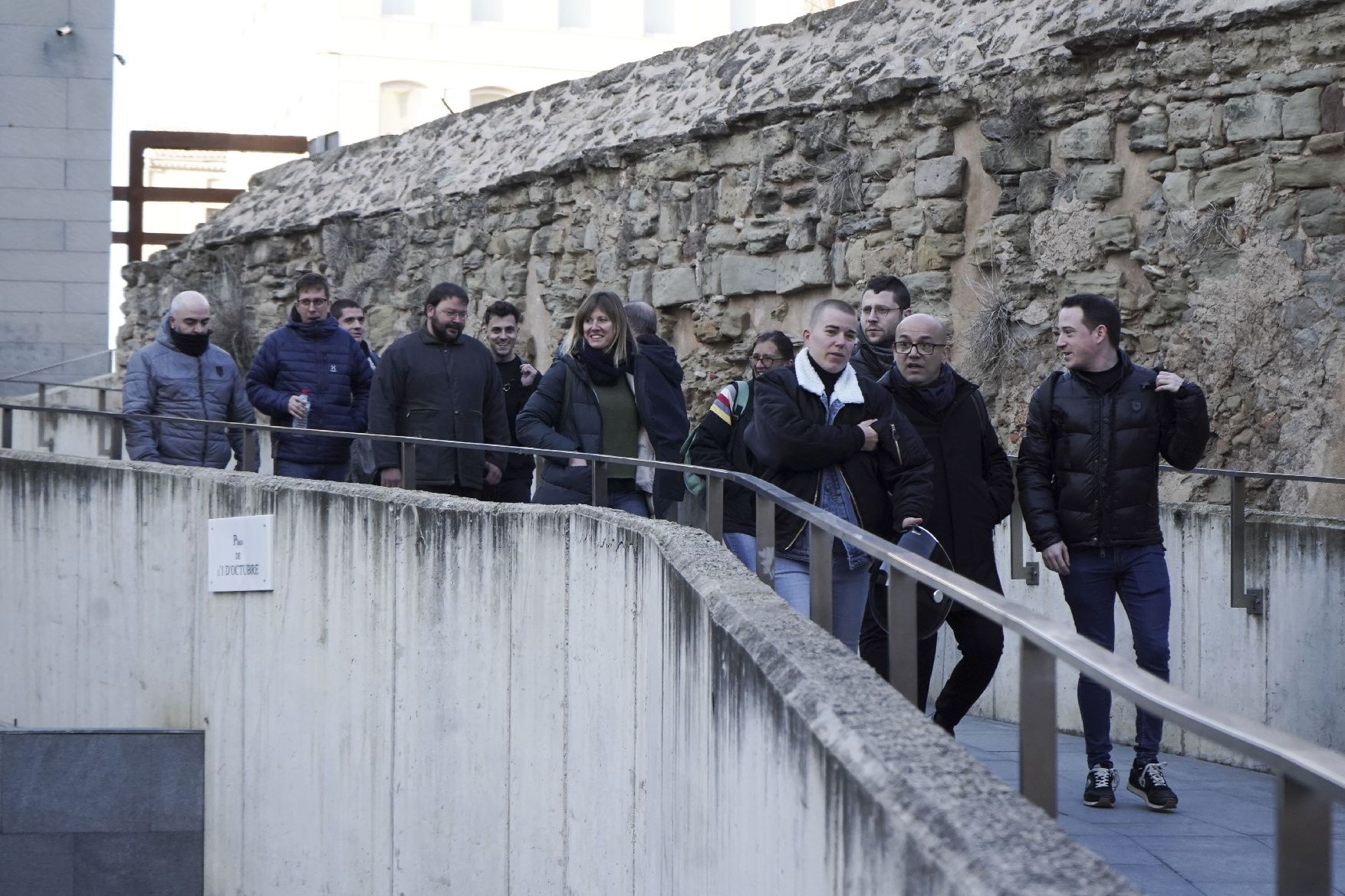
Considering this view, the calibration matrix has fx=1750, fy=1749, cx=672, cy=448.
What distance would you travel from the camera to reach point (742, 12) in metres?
38.6

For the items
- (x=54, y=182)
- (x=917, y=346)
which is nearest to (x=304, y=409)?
(x=917, y=346)

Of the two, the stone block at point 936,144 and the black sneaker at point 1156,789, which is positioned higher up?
the stone block at point 936,144

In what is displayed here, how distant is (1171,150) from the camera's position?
8.93 metres

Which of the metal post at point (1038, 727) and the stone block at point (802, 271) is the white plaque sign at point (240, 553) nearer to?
the stone block at point (802, 271)

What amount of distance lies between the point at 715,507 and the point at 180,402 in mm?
4590

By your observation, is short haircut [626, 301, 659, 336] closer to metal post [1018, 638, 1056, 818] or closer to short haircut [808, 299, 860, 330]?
short haircut [808, 299, 860, 330]

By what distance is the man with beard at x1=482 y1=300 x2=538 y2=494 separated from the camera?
7574 mm

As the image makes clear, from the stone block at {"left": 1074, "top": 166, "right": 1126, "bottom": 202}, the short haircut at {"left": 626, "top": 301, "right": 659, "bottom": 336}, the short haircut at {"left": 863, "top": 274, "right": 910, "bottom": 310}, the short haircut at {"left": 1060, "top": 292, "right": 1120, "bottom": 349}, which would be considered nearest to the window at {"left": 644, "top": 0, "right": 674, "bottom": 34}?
the stone block at {"left": 1074, "top": 166, "right": 1126, "bottom": 202}

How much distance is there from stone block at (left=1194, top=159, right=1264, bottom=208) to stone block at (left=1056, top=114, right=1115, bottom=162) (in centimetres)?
68

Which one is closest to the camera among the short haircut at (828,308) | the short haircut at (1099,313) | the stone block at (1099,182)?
the short haircut at (828,308)

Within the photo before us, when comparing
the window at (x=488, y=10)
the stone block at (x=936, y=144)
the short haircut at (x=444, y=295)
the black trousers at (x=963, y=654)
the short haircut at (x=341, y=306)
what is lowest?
the black trousers at (x=963, y=654)

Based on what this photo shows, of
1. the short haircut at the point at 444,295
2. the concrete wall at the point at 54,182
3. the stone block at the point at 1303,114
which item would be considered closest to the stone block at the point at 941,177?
the stone block at the point at 1303,114

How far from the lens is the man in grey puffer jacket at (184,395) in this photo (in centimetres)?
866

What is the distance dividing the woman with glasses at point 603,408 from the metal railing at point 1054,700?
2.12m
